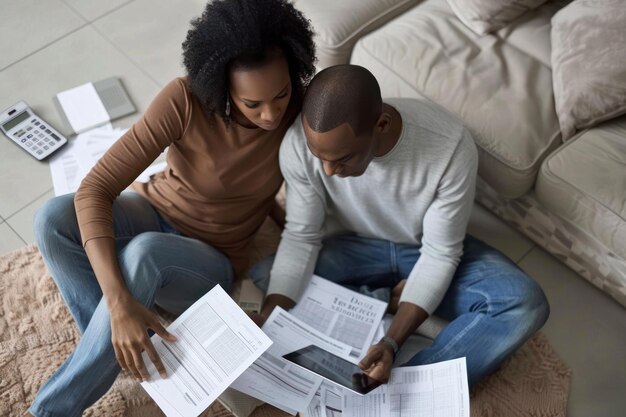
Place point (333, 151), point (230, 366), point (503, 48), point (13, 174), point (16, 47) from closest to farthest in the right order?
point (333, 151)
point (230, 366)
point (503, 48)
point (13, 174)
point (16, 47)

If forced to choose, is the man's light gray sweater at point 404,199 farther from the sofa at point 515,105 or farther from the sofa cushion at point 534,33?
the sofa cushion at point 534,33

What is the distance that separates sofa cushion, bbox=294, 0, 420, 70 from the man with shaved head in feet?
1.66

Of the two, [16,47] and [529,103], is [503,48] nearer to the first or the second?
[529,103]

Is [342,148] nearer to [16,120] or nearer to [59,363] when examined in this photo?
[59,363]

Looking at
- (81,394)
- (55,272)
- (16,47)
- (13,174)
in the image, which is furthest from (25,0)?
(81,394)

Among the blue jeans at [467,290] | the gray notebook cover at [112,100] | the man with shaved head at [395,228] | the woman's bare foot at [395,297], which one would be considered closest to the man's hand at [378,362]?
the man with shaved head at [395,228]

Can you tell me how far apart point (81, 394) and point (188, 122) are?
2.15 feet

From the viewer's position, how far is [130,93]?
2266 mm

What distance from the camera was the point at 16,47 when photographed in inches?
93.4

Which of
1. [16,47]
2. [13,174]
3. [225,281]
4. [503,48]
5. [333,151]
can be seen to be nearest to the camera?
[333,151]

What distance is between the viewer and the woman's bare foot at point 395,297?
5.54ft

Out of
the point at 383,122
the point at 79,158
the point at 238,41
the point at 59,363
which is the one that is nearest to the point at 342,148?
the point at 383,122

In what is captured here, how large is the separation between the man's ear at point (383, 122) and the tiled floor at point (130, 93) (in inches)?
30.4

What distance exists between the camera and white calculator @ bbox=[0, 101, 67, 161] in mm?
2094
